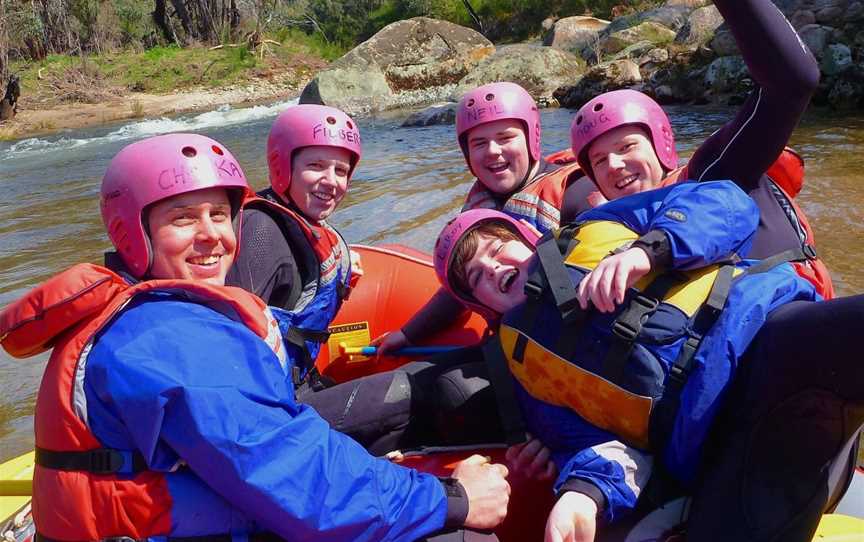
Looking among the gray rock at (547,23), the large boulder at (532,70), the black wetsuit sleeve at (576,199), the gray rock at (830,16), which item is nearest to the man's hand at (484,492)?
the black wetsuit sleeve at (576,199)

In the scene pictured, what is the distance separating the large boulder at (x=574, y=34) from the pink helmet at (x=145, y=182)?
18.3 meters

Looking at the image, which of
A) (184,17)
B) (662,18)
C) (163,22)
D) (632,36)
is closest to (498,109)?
(632,36)

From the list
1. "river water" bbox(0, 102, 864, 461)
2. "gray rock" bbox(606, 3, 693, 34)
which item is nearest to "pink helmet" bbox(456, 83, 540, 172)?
"river water" bbox(0, 102, 864, 461)

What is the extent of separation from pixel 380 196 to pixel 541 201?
5.18 meters

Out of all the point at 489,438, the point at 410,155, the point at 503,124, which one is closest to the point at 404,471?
the point at 489,438

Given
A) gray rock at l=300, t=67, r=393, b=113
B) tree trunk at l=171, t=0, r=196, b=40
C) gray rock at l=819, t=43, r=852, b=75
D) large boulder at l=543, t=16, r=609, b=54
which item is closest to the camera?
gray rock at l=819, t=43, r=852, b=75

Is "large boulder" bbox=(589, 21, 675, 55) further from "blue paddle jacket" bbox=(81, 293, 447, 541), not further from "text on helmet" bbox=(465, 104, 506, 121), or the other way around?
"blue paddle jacket" bbox=(81, 293, 447, 541)

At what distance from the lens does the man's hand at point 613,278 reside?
1.83m

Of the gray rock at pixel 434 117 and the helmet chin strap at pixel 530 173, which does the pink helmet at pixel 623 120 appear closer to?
the helmet chin strap at pixel 530 173

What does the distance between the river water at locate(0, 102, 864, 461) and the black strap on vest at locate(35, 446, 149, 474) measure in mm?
2554

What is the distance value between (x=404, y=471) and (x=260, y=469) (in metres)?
0.41

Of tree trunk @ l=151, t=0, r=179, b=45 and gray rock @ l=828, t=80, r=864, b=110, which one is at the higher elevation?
tree trunk @ l=151, t=0, r=179, b=45

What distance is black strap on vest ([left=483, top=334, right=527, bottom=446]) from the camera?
2230mm

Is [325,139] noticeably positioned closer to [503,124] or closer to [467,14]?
[503,124]
